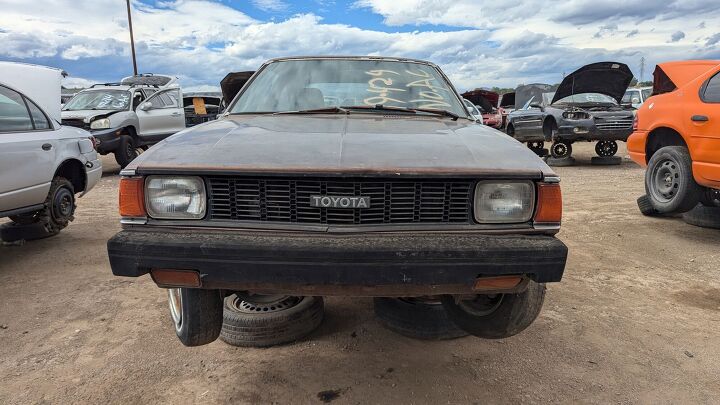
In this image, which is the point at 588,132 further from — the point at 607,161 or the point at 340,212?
the point at 340,212

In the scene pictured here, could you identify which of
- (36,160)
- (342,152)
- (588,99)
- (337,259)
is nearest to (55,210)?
(36,160)

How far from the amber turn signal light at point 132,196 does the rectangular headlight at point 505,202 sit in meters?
1.41

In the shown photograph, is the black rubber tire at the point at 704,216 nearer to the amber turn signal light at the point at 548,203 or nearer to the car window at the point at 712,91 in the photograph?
the car window at the point at 712,91

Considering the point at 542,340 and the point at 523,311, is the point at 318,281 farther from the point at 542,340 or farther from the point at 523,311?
the point at 542,340

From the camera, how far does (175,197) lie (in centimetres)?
207

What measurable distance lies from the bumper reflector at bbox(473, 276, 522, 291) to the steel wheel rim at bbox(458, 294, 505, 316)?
1.35ft

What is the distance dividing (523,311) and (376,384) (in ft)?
2.82

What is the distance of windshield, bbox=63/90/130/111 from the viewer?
1106 centimetres

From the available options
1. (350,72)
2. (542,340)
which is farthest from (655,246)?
(350,72)

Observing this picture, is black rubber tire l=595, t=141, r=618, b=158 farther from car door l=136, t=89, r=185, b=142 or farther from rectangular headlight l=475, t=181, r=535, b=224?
rectangular headlight l=475, t=181, r=535, b=224

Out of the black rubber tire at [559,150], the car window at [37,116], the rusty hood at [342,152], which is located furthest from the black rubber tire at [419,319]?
the black rubber tire at [559,150]

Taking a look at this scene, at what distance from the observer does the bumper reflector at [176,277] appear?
77.4 inches

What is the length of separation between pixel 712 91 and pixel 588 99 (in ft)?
22.2

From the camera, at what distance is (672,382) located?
262 centimetres
